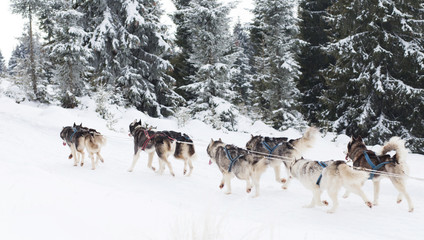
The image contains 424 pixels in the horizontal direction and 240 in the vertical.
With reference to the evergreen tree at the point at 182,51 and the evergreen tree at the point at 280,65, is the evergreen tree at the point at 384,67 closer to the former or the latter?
the evergreen tree at the point at 280,65

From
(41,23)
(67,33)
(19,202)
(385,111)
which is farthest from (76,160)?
(41,23)

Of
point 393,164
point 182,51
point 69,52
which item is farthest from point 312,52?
point 393,164

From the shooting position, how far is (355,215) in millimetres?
5086

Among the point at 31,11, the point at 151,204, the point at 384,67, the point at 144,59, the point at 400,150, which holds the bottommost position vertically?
the point at 151,204

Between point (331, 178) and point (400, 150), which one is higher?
point (400, 150)

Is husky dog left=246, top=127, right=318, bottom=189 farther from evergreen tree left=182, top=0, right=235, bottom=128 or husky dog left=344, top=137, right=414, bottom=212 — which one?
evergreen tree left=182, top=0, right=235, bottom=128

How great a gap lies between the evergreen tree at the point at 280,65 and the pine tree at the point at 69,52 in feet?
40.4

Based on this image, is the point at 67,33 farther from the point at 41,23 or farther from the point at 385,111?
the point at 385,111

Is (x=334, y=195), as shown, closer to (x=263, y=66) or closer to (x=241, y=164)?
(x=241, y=164)

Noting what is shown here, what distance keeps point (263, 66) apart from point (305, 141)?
1652cm

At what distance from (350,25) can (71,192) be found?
50.4 feet

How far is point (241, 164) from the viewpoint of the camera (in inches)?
233

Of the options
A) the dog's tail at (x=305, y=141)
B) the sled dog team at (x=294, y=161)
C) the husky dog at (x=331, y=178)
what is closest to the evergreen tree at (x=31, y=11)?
the sled dog team at (x=294, y=161)

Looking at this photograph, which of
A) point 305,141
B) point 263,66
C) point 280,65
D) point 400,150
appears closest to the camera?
point 400,150
